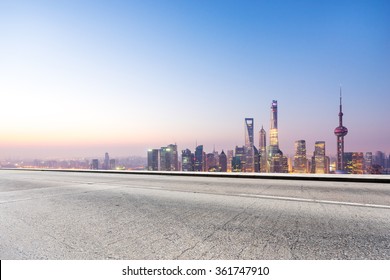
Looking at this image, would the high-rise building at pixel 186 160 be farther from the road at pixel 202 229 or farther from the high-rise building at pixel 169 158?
the road at pixel 202 229

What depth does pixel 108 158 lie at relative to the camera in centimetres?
14538

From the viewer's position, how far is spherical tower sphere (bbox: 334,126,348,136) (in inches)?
7416

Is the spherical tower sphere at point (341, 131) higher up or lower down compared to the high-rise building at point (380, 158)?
higher up

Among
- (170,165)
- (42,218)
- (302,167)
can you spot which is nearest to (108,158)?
(170,165)

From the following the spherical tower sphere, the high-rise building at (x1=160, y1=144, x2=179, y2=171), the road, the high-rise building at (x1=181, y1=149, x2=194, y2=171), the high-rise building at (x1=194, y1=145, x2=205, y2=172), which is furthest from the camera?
the spherical tower sphere

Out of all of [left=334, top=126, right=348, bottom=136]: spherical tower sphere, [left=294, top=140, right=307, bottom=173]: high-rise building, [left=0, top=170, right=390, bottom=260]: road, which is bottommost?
[left=294, top=140, right=307, bottom=173]: high-rise building

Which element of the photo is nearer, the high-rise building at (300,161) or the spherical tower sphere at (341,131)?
the high-rise building at (300,161)

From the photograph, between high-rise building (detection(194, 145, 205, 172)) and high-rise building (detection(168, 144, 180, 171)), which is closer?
high-rise building (detection(168, 144, 180, 171))

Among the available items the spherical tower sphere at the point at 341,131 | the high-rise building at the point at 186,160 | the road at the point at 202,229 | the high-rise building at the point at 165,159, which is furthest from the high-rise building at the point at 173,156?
the spherical tower sphere at the point at 341,131

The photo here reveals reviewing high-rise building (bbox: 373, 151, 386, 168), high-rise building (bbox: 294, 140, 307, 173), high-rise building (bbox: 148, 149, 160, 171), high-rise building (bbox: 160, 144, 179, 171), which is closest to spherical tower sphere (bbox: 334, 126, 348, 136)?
high-rise building (bbox: 294, 140, 307, 173)

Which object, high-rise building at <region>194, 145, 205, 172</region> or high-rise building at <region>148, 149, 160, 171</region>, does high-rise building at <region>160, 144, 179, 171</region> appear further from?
high-rise building at <region>194, 145, 205, 172</region>

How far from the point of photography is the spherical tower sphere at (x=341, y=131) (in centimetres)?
18838

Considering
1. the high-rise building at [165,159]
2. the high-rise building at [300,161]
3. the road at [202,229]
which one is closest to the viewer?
the road at [202,229]

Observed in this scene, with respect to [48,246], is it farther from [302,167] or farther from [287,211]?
[302,167]
